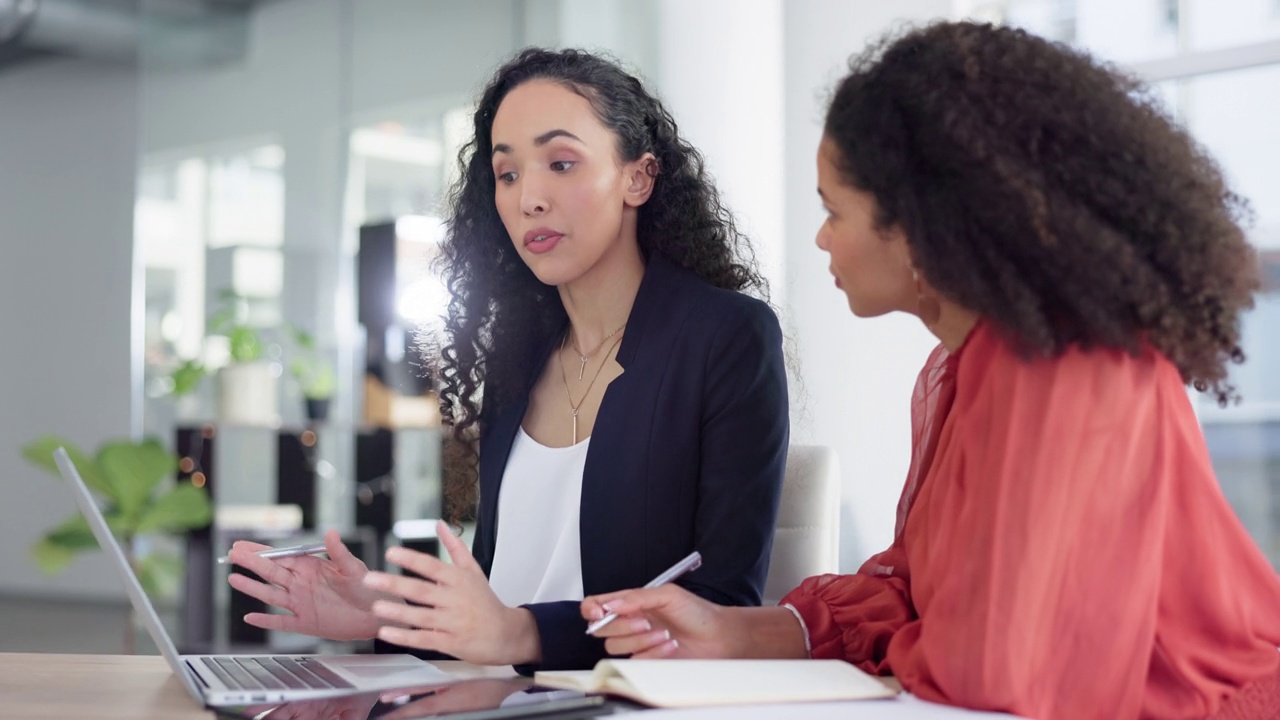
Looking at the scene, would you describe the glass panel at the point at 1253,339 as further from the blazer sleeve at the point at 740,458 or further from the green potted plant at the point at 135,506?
the green potted plant at the point at 135,506

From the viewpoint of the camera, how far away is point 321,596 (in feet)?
5.00

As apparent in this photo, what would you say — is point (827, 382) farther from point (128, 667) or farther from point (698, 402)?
point (128, 667)

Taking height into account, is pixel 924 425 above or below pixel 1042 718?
above

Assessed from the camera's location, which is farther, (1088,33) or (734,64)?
(1088,33)

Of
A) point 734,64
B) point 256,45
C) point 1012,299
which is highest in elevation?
point 256,45

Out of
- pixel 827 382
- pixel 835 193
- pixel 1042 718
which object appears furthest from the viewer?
pixel 827 382

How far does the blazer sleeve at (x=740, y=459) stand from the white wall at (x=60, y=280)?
23.2 ft

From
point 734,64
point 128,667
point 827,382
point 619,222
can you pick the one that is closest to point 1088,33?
point 734,64

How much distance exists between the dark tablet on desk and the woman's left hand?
0.24 ft

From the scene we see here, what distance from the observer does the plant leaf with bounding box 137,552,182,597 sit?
637 cm

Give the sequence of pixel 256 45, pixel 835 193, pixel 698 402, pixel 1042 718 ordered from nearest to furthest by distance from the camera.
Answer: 1. pixel 1042 718
2. pixel 835 193
3. pixel 698 402
4. pixel 256 45

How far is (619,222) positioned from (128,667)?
3.06ft

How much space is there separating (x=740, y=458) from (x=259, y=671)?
0.70 m

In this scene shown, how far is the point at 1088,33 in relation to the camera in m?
5.00
